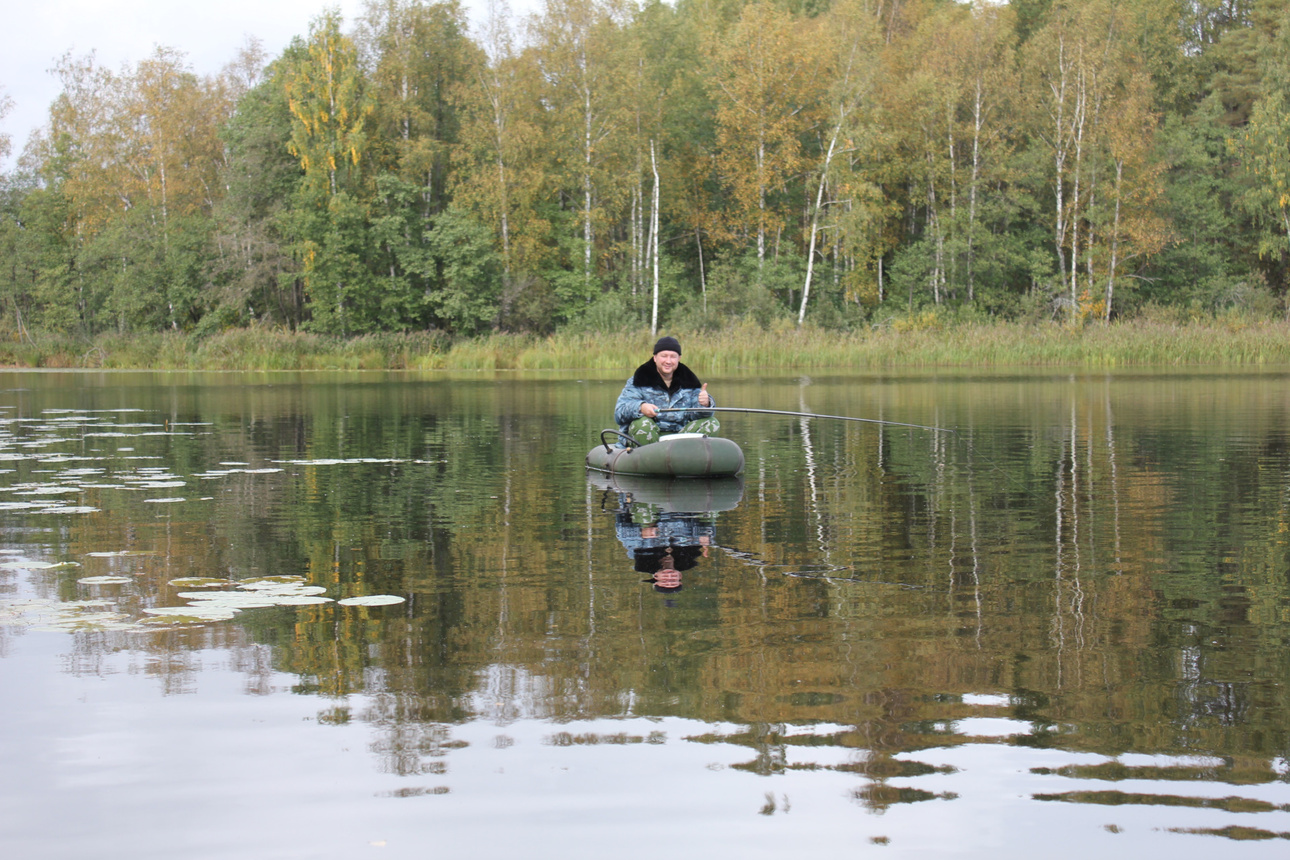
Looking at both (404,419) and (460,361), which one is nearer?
(404,419)

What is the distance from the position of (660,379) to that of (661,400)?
0.21m

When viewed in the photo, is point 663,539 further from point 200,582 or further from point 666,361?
point 666,361

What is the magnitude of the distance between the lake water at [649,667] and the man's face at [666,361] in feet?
3.85

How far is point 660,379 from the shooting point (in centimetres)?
1237

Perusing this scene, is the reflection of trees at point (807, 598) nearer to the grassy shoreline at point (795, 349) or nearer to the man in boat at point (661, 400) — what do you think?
the man in boat at point (661, 400)

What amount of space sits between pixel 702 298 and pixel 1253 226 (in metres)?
22.1

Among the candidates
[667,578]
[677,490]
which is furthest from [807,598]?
[677,490]

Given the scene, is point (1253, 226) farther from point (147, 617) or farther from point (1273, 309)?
point (147, 617)

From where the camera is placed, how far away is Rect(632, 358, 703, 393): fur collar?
483 inches

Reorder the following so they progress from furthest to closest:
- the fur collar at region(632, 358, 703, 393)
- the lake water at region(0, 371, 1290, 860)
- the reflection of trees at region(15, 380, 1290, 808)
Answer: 1. the fur collar at region(632, 358, 703, 393)
2. the reflection of trees at region(15, 380, 1290, 808)
3. the lake water at region(0, 371, 1290, 860)

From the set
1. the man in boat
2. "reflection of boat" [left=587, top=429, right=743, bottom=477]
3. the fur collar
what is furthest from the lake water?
the fur collar

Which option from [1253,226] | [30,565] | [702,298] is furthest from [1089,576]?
[1253,226]

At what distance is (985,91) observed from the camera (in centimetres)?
4512

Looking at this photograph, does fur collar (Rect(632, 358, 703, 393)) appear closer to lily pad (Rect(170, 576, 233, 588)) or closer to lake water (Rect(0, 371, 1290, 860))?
lake water (Rect(0, 371, 1290, 860))
